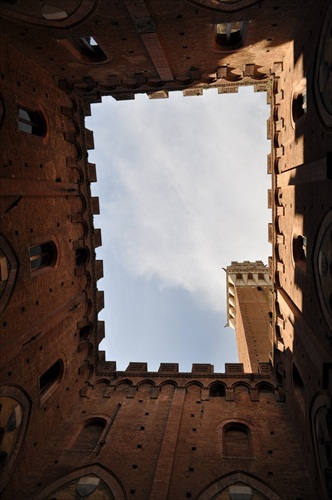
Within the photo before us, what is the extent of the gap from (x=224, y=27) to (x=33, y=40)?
717cm

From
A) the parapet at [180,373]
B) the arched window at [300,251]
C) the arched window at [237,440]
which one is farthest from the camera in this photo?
the parapet at [180,373]

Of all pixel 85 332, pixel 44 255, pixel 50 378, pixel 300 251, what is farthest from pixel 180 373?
pixel 44 255

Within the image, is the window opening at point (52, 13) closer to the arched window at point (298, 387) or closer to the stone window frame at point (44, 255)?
the stone window frame at point (44, 255)

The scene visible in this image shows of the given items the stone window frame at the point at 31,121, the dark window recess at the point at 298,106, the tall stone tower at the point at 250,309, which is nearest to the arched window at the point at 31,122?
the stone window frame at the point at 31,121

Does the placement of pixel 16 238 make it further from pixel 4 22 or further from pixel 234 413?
pixel 234 413

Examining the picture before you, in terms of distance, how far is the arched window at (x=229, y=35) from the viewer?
13.3m

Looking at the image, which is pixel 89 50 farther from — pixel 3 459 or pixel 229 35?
pixel 3 459

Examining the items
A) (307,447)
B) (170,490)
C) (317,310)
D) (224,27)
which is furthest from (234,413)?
(224,27)

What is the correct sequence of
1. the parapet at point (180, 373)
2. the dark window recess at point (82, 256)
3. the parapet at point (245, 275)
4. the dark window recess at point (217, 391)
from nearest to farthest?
1. the dark window recess at point (217, 391)
2. the parapet at point (180, 373)
3. the dark window recess at point (82, 256)
4. the parapet at point (245, 275)

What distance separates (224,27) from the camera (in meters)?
13.5

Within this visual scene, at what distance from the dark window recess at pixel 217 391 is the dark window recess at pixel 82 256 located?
8.40m

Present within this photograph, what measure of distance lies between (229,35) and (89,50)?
223 inches

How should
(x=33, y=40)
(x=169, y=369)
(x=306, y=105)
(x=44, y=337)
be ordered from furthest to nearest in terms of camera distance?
(x=169, y=369)
(x=44, y=337)
(x=33, y=40)
(x=306, y=105)

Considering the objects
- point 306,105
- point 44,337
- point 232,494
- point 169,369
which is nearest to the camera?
point 232,494
